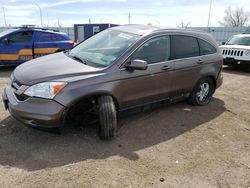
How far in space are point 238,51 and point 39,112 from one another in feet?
30.4

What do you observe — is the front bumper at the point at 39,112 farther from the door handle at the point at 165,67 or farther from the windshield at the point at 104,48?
the door handle at the point at 165,67

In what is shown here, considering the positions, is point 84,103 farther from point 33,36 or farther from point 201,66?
point 33,36

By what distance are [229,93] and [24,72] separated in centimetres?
549

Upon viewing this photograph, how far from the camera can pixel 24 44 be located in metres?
9.08

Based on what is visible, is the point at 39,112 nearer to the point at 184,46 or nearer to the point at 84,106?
the point at 84,106

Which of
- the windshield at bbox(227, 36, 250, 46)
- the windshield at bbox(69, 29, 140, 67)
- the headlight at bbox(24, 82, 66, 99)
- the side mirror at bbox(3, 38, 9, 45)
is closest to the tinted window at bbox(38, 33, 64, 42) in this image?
the side mirror at bbox(3, 38, 9, 45)

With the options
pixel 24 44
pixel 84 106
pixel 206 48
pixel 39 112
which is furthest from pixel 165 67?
pixel 24 44

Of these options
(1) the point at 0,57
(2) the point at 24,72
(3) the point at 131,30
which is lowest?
(1) the point at 0,57

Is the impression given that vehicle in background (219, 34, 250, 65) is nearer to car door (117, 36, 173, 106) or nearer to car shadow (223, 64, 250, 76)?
car shadow (223, 64, 250, 76)

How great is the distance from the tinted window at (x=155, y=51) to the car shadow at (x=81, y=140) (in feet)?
3.84

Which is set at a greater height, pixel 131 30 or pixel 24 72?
pixel 131 30

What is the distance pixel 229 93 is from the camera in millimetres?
7121

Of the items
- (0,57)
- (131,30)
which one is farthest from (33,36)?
(131,30)

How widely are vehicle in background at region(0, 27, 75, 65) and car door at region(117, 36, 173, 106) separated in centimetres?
601
